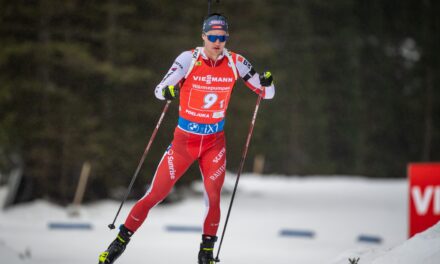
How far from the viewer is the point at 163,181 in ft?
22.5

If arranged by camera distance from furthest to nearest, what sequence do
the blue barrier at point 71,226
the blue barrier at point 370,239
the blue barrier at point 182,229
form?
the blue barrier at point 182,229
the blue barrier at point 71,226
the blue barrier at point 370,239

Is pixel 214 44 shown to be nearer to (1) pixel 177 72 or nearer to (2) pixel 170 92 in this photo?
(1) pixel 177 72

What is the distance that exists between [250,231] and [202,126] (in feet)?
23.8

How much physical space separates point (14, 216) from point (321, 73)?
90.9ft

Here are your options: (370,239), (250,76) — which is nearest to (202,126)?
(250,76)

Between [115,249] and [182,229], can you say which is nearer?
[115,249]

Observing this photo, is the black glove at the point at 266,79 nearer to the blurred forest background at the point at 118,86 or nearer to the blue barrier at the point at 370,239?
the blue barrier at the point at 370,239

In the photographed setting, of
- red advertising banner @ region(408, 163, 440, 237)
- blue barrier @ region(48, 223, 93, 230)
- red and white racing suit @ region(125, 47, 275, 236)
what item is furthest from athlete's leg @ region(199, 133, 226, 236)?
blue barrier @ region(48, 223, 93, 230)

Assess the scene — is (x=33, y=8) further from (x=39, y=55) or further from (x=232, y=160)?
(x=232, y=160)

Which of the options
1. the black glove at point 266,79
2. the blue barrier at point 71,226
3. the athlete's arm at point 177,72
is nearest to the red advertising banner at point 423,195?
the black glove at point 266,79

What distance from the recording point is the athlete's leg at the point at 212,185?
6867 millimetres

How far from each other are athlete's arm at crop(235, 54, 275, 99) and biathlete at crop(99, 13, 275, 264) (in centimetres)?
16

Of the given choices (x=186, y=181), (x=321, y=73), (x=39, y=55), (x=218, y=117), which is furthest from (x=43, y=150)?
(x=321, y=73)

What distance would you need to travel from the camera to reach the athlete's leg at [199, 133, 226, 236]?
687 cm
